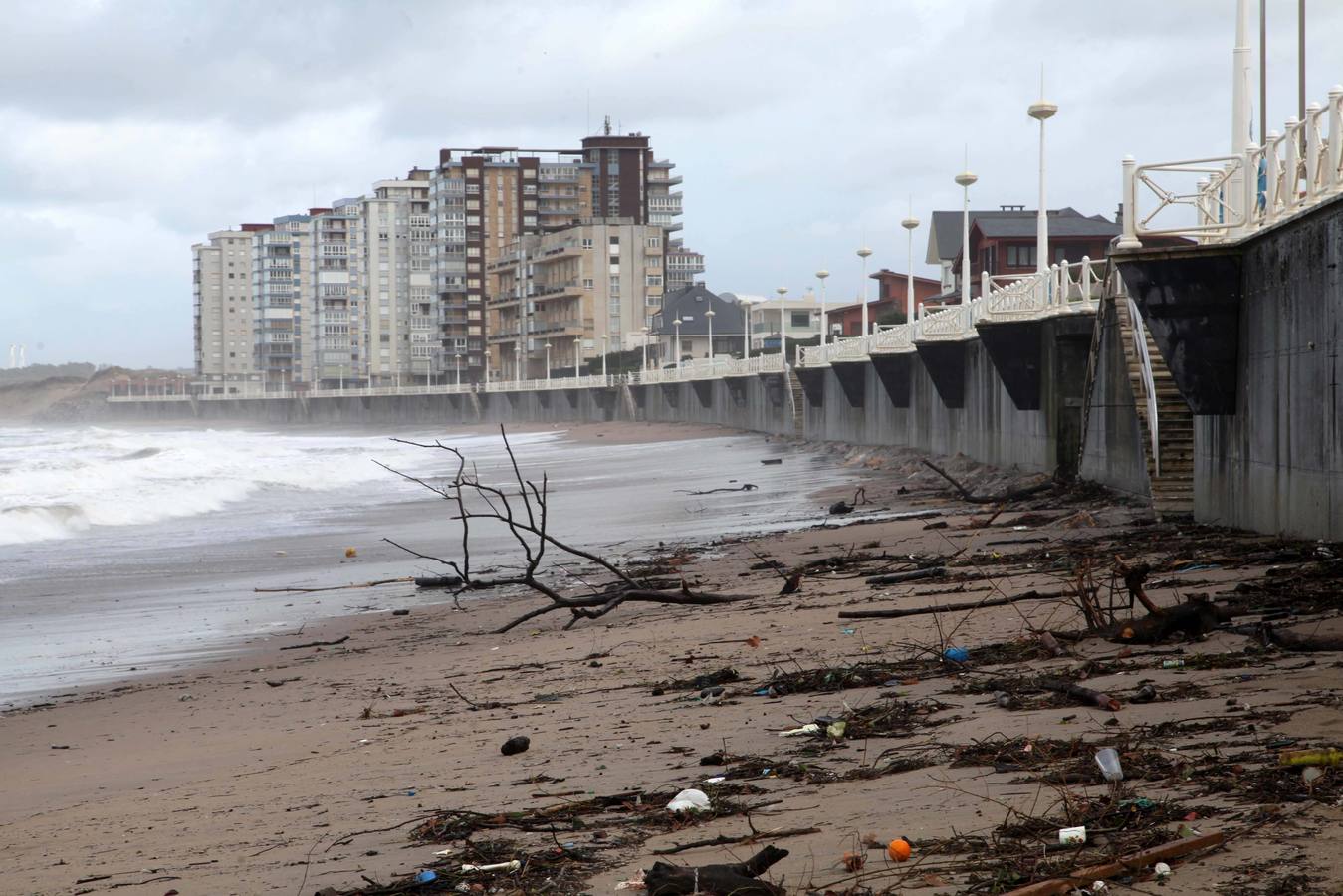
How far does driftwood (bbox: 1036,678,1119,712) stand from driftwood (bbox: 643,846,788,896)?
2.10m

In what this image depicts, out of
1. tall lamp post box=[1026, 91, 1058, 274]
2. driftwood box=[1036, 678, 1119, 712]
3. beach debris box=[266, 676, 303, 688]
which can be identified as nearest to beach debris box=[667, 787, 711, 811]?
driftwood box=[1036, 678, 1119, 712]

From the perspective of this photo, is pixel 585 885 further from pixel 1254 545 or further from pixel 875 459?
pixel 875 459

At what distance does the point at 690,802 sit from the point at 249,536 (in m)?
18.0

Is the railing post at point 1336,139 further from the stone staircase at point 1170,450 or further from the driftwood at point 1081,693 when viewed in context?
the driftwood at point 1081,693

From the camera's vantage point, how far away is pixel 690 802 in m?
4.88

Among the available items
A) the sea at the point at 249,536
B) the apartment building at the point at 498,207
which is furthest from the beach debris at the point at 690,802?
the apartment building at the point at 498,207

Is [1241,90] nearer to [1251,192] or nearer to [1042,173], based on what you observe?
[1251,192]

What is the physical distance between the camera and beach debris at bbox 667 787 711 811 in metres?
4.82

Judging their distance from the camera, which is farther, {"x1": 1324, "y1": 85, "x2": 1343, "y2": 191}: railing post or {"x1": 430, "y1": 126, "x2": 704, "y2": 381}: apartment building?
{"x1": 430, "y1": 126, "x2": 704, "y2": 381}: apartment building

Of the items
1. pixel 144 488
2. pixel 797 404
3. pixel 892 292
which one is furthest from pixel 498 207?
pixel 144 488

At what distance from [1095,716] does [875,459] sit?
26474 mm

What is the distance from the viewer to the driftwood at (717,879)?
12.3 feet

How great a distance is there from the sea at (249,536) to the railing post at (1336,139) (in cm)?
685

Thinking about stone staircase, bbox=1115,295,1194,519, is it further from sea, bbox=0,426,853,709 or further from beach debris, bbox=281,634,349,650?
beach debris, bbox=281,634,349,650
